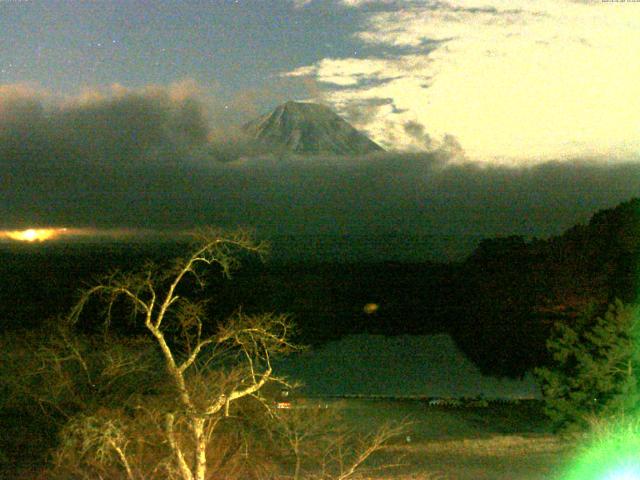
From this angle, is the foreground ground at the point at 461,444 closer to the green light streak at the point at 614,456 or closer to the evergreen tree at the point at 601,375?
the green light streak at the point at 614,456

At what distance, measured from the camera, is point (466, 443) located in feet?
43.4

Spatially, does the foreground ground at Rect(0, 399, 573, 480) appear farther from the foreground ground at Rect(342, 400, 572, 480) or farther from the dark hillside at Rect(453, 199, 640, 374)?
the dark hillside at Rect(453, 199, 640, 374)

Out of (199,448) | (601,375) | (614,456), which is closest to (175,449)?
(199,448)

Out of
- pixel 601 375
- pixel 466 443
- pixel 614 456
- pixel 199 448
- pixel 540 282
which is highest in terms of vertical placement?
pixel 199 448

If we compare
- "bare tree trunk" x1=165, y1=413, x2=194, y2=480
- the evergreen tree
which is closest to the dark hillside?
the evergreen tree

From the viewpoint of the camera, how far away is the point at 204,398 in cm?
738

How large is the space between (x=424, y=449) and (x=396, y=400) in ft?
24.0

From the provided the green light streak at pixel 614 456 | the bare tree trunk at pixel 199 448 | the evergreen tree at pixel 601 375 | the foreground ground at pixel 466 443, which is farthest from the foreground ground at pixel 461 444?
the bare tree trunk at pixel 199 448

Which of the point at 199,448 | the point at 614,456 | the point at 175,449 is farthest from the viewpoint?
the point at 614,456

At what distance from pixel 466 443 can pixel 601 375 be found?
2.96 m

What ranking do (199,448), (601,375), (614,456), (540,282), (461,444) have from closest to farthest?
1. (199,448)
2. (614,456)
3. (601,375)
4. (461,444)
5. (540,282)

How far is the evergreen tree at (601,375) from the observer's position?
12.4 metres

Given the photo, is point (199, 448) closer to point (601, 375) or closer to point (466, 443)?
point (466, 443)

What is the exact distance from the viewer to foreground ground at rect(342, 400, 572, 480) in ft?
36.0
